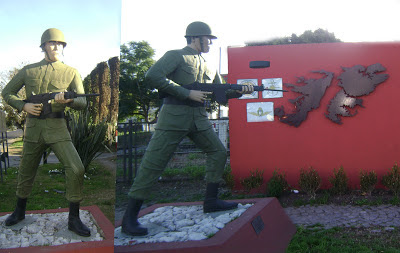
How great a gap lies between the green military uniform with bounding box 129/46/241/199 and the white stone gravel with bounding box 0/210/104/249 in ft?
2.08

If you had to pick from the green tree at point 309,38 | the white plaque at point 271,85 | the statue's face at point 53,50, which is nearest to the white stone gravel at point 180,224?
the statue's face at point 53,50

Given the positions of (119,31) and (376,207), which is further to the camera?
(376,207)

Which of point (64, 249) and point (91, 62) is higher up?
point (91, 62)

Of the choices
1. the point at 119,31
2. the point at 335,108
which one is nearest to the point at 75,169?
the point at 119,31

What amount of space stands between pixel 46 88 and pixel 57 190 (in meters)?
0.50

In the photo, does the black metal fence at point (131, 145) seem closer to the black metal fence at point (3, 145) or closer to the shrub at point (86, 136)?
the shrub at point (86, 136)

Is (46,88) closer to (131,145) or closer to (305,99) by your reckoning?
(131,145)

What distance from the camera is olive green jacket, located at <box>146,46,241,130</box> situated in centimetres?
262

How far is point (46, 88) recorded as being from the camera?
1.81 meters

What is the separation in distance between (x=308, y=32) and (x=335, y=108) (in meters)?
8.00

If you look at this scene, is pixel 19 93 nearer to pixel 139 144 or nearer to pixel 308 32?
pixel 139 144

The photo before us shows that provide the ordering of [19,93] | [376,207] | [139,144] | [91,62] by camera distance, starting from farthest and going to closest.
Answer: [376,207]
[139,144]
[91,62]
[19,93]

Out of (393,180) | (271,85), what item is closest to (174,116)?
Answer: (271,85)

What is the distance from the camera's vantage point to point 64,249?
1.87 metres
